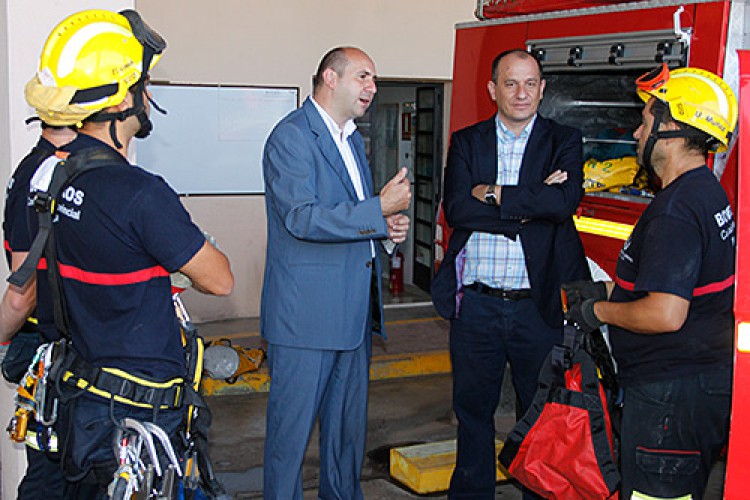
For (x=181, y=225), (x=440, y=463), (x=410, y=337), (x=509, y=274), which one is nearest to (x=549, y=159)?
(x=509, y=274)

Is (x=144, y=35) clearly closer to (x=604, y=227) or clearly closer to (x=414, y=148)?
(x=604, y=227)

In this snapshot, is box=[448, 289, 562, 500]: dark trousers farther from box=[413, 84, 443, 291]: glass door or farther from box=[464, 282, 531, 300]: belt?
box=[413, 84, 443, 291]: glass door

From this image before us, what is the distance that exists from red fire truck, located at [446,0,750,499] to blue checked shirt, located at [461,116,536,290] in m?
0.70

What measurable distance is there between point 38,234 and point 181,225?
44cm

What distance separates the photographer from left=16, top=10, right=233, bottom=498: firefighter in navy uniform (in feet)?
8.77

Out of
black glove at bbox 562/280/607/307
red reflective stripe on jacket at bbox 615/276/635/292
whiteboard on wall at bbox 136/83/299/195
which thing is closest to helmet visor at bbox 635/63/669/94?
red reflective stripe on jacket at bbox 615/276/635/292

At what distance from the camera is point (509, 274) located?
430cm

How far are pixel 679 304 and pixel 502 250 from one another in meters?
1.24

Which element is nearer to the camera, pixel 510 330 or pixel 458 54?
pixel 510 330

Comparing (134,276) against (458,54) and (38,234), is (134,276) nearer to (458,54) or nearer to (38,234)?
(38,234)

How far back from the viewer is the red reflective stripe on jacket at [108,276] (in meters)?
2.71

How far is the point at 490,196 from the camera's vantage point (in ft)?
14.1

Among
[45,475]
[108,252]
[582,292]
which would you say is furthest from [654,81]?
[45,475]

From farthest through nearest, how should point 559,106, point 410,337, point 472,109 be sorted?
point 410,337, point 472,109, point 559,106
